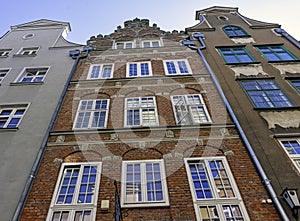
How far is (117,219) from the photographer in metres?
6.31

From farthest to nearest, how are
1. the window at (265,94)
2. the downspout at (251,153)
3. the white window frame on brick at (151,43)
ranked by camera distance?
1. the white window frame on brick at (151,43)
2. the window at (265,94)
3. the downspout at (251,153)

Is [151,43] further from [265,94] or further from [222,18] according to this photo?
[265,94]

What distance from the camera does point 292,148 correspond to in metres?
8.77

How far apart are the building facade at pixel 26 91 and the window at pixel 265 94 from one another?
8.70 meters

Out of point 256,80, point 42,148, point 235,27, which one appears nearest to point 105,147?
point 42,148

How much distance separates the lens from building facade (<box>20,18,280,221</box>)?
280 inches

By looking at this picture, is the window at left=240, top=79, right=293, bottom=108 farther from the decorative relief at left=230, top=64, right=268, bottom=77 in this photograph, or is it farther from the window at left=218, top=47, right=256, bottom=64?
the window at left=218, top=47, right=256, bottom=64

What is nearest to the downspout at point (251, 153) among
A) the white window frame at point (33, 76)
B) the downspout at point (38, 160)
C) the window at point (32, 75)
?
the downspout at point (38, 160)

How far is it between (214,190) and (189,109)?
4.00 m

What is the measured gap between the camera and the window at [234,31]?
1606 cm

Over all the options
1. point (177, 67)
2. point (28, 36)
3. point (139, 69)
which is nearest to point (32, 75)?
point (28, 36)

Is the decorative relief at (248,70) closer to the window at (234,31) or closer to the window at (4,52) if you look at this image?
the window at (234,31)

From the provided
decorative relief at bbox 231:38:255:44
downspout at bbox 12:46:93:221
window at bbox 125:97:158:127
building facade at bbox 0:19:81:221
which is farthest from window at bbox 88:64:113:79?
decorative relief at bbox 231:38:255:44

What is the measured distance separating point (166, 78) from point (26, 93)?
6731 millimetres
